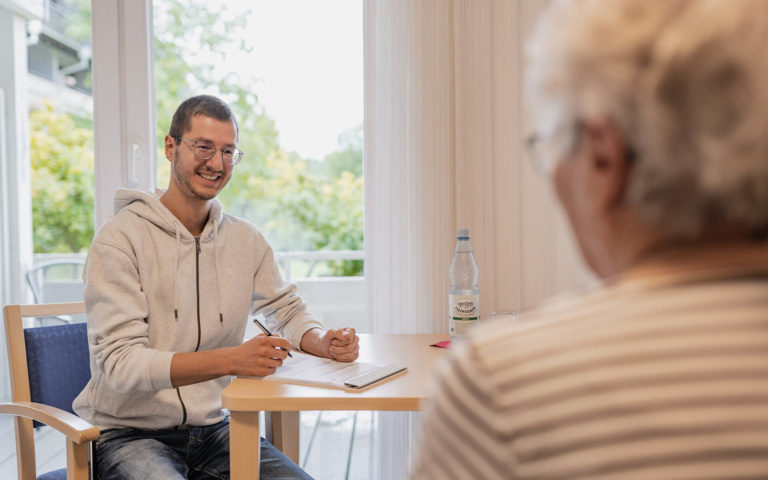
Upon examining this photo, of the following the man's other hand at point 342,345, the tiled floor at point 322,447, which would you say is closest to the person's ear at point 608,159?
the man's other hand at point 342,345

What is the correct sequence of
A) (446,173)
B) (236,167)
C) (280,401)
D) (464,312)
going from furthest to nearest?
1. (236,167)
2. (446,173)
3. (464,312)
4. (280,401)

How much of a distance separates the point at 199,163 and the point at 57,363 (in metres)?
0.62

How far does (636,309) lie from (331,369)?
108 cm

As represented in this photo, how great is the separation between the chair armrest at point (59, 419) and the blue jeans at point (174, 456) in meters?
0.12

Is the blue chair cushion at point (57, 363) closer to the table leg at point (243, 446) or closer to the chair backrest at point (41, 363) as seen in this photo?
the chair backrest at point (41, 363)

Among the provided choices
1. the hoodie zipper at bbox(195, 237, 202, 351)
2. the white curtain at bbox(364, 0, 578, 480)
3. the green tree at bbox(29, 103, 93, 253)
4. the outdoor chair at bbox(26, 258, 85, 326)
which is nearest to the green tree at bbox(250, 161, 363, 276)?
the white curtain at bbox(364, 0, 578, 480)

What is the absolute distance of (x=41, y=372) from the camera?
1589mm

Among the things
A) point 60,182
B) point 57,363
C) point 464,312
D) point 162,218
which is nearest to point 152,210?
point 162,218

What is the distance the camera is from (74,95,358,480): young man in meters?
1.40

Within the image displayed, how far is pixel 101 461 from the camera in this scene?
1.43 meters

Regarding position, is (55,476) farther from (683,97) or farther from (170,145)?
(683,97)

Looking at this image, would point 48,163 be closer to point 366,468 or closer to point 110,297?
point 110,297

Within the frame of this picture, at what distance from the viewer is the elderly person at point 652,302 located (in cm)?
43

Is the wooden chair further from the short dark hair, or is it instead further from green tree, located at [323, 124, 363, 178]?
green tree, located at [323, 124, 363, 178]
